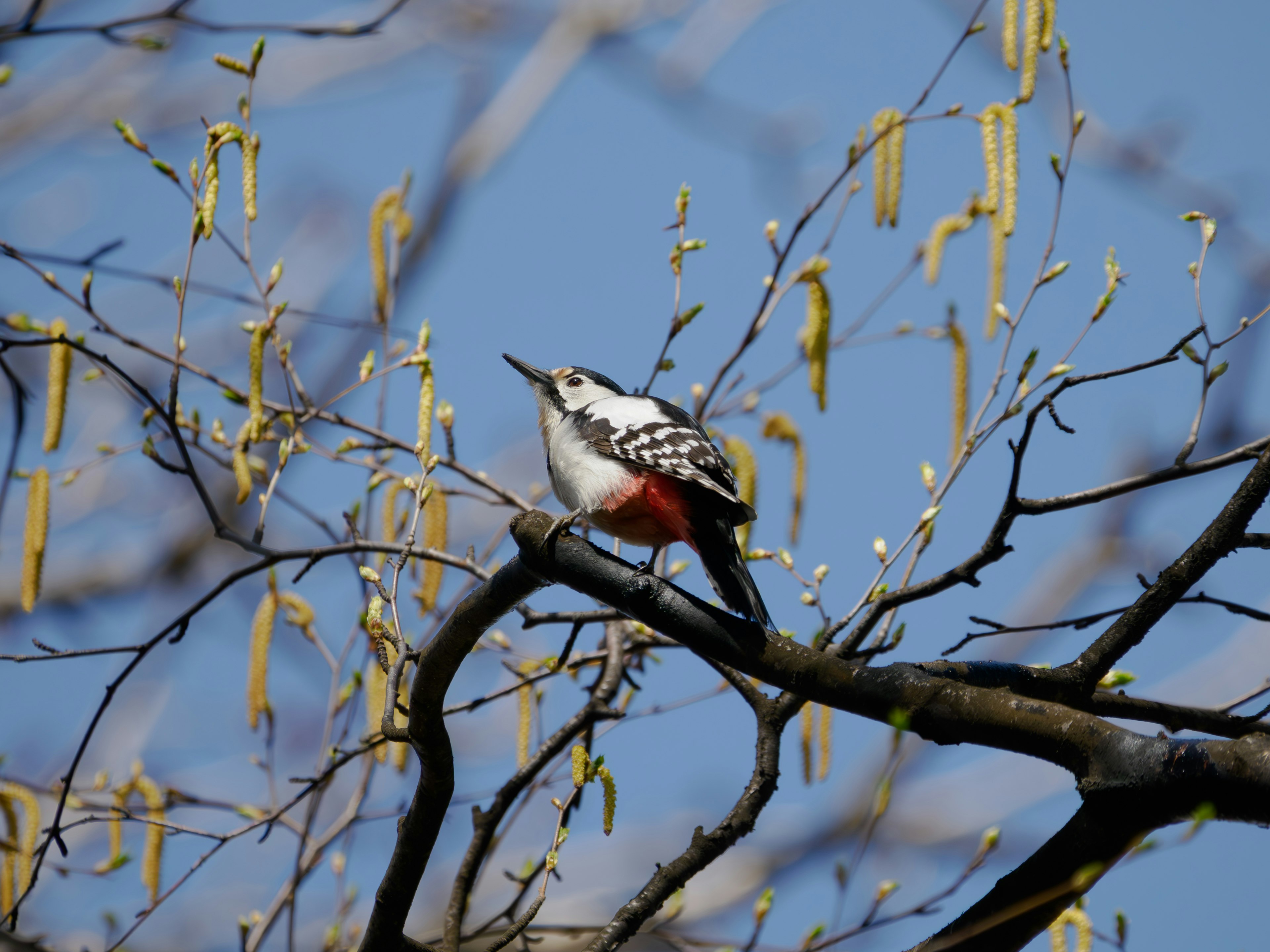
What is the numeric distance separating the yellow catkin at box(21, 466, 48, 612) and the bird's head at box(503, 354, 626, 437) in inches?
72.2

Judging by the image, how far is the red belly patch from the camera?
9.50 ft

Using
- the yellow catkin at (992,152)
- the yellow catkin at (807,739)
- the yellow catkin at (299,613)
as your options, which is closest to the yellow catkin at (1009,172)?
the yellow catkin at (992,152)

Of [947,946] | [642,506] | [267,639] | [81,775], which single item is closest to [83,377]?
[267,639]

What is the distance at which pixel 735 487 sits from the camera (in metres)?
3.16

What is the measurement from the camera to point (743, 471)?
10.7ft

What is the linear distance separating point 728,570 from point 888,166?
1.51 m

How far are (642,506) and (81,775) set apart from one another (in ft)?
19.3

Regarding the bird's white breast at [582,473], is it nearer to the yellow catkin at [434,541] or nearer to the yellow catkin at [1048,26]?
the yellow catkin at [434,541]

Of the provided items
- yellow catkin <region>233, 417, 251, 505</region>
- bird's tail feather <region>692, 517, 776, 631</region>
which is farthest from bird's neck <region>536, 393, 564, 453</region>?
bird's tail feather <region>692, 517, 776, 631</region>

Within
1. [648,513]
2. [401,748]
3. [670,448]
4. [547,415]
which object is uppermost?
[547,415]

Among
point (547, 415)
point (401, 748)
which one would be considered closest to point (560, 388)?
point (547, 415)

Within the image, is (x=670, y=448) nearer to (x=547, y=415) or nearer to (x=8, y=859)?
(x=547, y=415)

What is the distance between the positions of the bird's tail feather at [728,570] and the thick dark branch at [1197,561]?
713 mm

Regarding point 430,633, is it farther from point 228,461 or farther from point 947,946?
point 947,946
